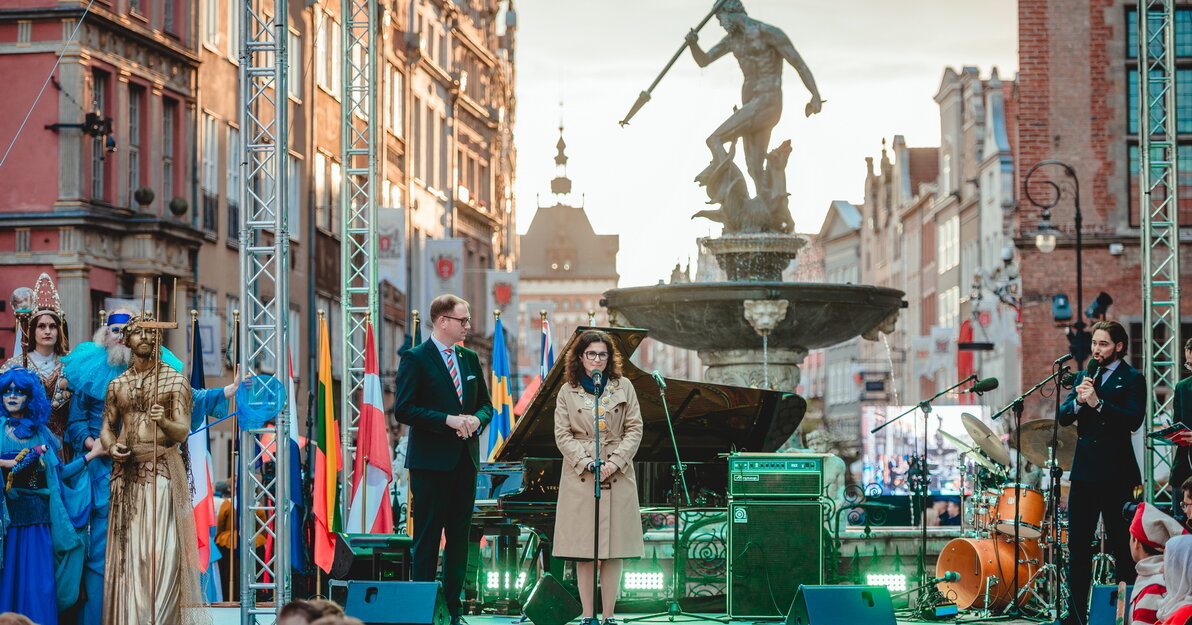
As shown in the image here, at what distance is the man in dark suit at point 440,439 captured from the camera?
1178cm

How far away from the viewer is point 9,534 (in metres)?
10.9

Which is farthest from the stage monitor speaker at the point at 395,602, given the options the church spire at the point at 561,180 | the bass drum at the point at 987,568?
the church spire at the point at 561,180

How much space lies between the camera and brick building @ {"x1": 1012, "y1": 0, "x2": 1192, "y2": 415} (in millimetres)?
34531

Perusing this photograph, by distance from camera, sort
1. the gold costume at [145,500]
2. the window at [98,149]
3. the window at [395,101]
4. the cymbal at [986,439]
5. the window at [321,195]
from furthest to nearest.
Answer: the window at [395,101]
the window at [321,195]
the window at [98,149]
the cymbal at [986,439]
the gold costume at [145,500]

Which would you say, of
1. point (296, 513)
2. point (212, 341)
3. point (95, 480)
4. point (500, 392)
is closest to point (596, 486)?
point (95, 480)

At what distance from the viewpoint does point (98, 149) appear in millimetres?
29688

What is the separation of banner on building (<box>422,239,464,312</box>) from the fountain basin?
2163 cm

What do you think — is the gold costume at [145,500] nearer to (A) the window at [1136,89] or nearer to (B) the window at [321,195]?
(A) the window at [1136,89]

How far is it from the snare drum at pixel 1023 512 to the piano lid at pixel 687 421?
2010mm

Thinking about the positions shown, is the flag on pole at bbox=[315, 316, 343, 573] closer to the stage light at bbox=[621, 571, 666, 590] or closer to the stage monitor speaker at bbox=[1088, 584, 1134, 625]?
the stage light at bbox=[621, 571, 666, 590]

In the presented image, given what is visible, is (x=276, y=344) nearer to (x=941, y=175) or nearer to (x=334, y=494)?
(x=334, y=494)

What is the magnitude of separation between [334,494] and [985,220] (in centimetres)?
5405

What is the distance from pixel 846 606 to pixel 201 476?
602 cm

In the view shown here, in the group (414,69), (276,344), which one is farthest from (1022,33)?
(276,344)
